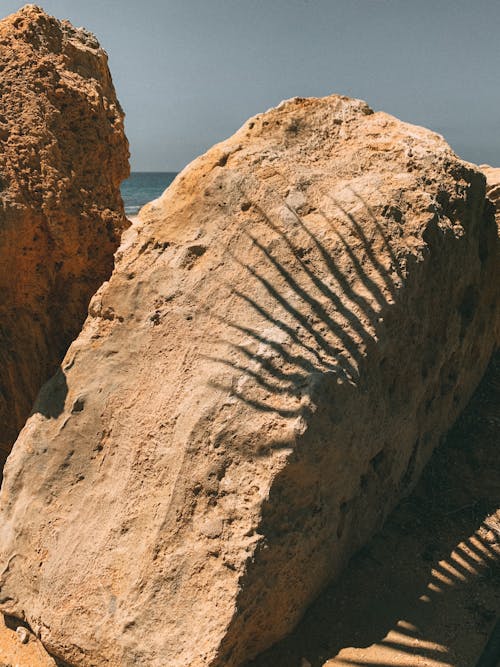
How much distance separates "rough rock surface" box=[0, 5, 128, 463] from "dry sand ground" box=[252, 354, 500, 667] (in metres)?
2.44

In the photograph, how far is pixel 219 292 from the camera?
3203mm

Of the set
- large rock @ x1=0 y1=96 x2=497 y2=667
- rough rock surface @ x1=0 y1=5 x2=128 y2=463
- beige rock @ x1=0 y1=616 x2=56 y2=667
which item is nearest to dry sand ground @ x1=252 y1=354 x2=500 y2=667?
large rock @ x1=0 y1=96 x2=497 y2=667

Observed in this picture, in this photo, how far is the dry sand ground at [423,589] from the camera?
2951 millimetres

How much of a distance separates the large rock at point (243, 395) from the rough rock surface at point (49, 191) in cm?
48

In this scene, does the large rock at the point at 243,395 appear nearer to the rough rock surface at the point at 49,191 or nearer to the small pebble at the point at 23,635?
the small pebble at the point at 23,635

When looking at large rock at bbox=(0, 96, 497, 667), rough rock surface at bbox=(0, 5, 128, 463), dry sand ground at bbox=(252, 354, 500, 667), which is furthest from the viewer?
rough rock surface at bbox=(0, 5, 128, 463)

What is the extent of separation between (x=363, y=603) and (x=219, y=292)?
1.96m

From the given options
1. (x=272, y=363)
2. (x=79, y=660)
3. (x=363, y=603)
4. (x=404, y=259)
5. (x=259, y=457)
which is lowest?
(x=79, y=660)

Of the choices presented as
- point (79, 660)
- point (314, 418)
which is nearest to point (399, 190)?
point (314, 418)

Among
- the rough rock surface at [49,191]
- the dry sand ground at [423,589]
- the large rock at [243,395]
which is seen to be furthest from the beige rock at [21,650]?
the rough rock surface at [49,191]

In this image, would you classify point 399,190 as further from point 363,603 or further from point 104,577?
point 104,577

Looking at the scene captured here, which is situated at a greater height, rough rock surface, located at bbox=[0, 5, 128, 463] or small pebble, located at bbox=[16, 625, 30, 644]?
rough rock surface, located at bbox=[0, 5, 128, 463]

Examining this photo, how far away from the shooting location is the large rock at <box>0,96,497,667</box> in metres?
2.75

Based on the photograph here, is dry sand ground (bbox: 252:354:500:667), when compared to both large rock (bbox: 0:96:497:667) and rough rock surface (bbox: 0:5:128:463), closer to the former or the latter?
large rock (bbox: 0:96:497:667)
